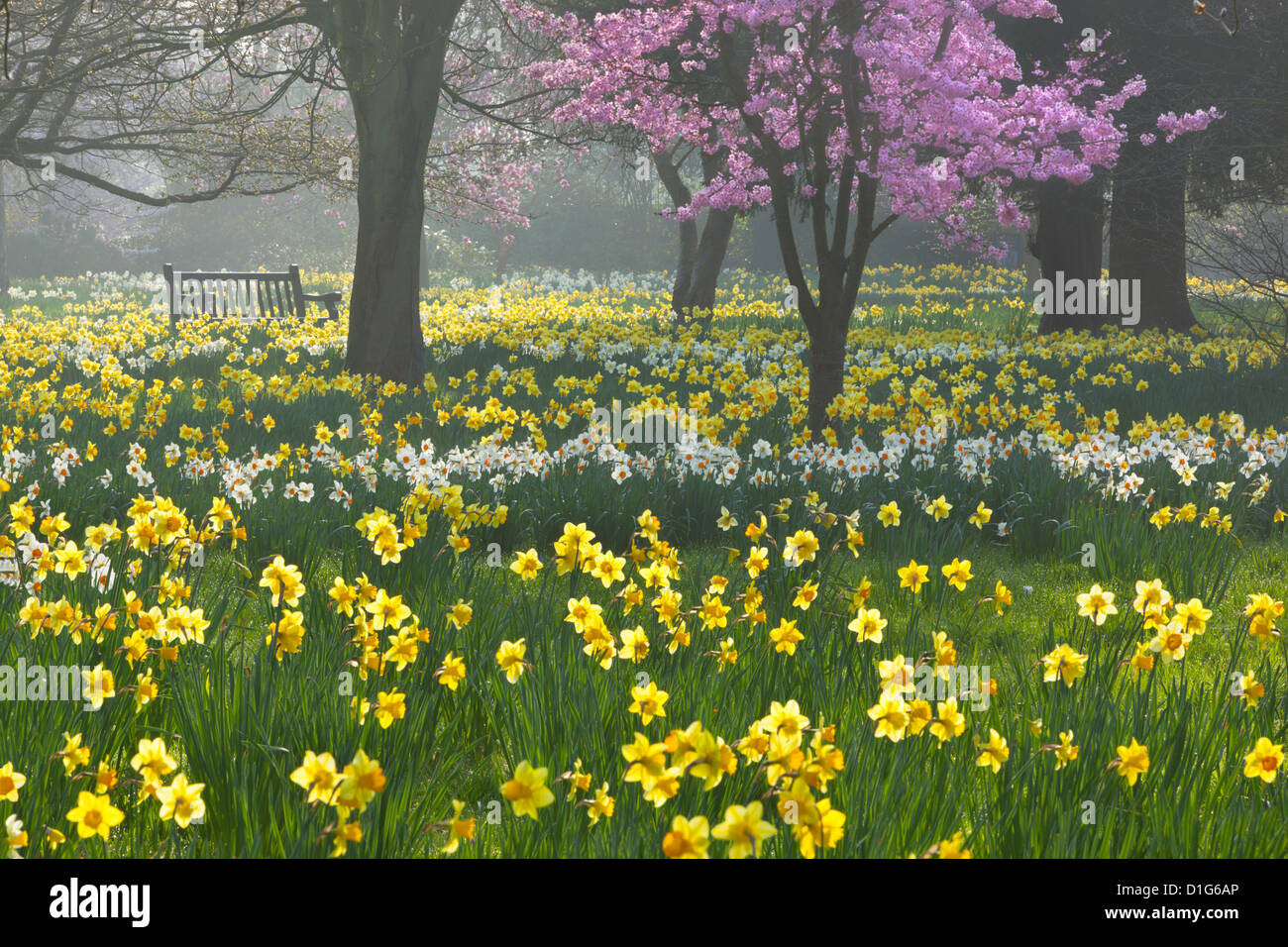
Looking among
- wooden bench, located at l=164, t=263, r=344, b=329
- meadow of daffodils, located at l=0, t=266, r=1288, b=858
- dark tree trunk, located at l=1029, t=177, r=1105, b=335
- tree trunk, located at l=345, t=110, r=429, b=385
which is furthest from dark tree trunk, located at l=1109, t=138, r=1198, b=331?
wooden bench, located at l=164, t=263, r=344, b=329

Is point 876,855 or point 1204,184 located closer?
point 876,855

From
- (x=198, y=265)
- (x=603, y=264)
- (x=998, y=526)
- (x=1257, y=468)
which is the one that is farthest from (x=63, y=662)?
(x=198, y=265)

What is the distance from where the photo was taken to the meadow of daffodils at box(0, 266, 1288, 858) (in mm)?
2088

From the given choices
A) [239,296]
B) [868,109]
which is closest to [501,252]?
[239,296]

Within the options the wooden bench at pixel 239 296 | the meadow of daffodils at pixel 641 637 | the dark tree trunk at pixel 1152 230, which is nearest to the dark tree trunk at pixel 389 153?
the meadow of daffodils at pixel 641 637

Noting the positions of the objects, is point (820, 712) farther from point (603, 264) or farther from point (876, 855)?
point (603, 264)

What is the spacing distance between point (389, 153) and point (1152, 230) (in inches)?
408

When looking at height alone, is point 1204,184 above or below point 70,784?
above

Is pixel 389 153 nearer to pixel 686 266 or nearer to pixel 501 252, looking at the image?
pixel 686 266

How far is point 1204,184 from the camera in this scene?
1566cm

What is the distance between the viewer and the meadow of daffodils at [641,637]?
2088 millimetres

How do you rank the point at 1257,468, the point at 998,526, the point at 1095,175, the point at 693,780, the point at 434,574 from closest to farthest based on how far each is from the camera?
1. the point at 693,780
2. the point at 434,574
3. the point at 998,526
4. the point at 1257,468
5. the point at 1095,175

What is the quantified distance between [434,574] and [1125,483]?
11.6 feet

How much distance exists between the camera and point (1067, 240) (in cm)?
1653
